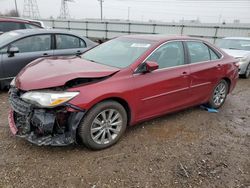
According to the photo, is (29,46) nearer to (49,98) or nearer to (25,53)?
(25,53)

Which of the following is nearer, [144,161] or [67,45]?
[144,161]

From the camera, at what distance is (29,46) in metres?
5.32

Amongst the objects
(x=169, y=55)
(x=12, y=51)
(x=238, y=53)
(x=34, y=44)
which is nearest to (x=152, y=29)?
(x=238, y=53)

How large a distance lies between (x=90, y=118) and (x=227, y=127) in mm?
2622

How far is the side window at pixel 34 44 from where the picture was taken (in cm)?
519

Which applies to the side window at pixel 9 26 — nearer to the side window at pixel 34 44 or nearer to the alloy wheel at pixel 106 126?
the side window at pixel 34 44

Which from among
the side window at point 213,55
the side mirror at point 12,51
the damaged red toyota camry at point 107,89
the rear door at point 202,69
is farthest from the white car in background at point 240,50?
the side mirror at point 12,51

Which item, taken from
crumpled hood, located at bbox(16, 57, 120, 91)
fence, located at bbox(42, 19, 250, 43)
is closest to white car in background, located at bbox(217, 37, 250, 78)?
crumpled hood, located at bbox(16, 57, 120, 91)

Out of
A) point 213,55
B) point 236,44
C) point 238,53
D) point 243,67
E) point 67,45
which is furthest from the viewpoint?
point 236,44

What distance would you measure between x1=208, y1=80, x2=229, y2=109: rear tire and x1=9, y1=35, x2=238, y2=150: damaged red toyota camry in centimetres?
40

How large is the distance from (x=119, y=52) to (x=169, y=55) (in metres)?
0.83

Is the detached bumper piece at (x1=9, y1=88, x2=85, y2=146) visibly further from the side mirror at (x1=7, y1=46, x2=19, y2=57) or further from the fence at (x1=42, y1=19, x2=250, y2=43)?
the fence at (x1=42, y1=19, x2=250, y2=43)

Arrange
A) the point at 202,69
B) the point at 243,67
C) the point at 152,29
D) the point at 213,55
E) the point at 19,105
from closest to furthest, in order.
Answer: the point at 19,105 < the point at 202,69 < the point at 213,55 < the point at 243,67 < the point at 152,29

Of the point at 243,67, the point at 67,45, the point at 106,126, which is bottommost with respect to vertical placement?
the point at 243,67
